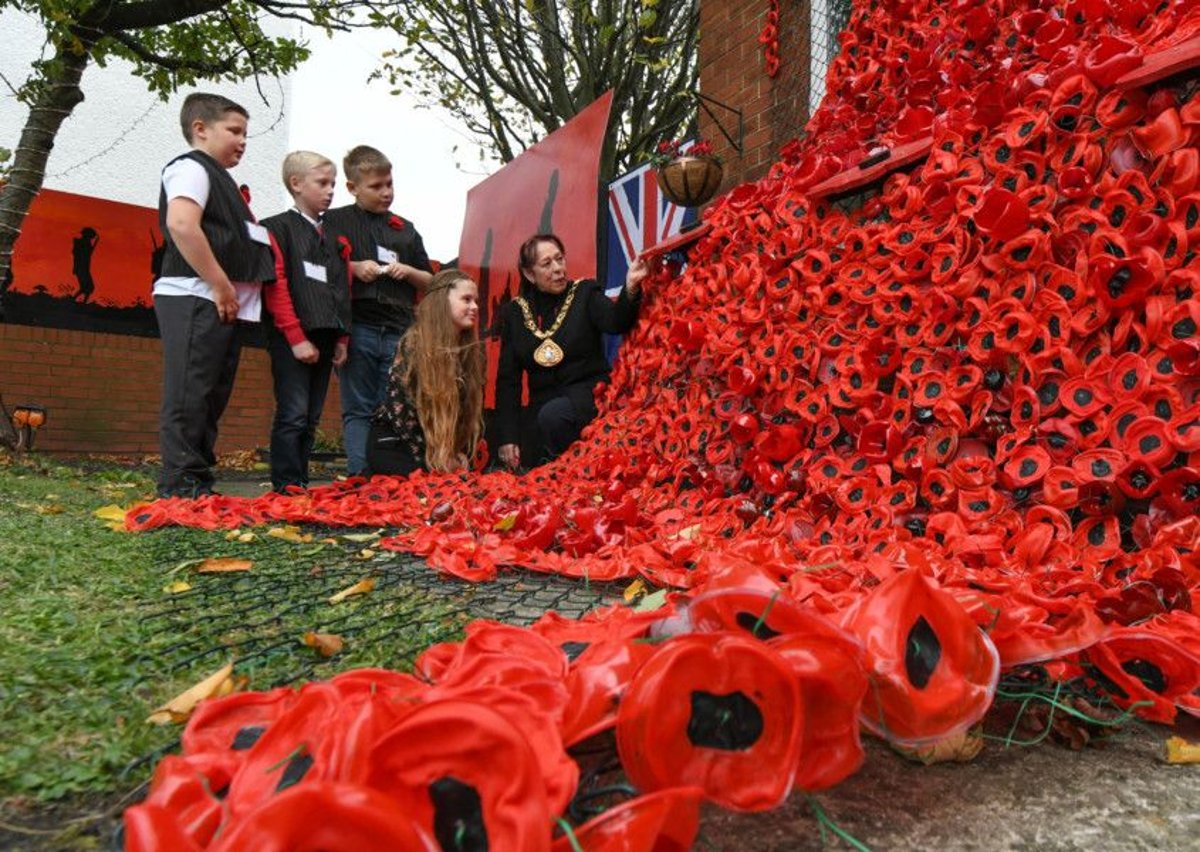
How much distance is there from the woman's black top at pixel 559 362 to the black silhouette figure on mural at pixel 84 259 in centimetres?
579

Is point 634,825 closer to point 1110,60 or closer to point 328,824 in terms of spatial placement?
point 328,824

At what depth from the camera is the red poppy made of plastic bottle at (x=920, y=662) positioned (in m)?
0.80

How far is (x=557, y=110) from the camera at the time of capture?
31.4 ft

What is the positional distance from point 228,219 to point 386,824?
11.5ft

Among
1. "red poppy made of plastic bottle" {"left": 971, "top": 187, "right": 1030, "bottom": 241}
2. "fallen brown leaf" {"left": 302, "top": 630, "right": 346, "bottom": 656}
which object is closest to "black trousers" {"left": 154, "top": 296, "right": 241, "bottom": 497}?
"fallen brown leaf" {"left": 302, "top": 630, "right": 346, "bottom": 656}

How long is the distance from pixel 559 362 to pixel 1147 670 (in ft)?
11.0

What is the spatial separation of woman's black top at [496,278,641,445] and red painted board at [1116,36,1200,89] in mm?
2465

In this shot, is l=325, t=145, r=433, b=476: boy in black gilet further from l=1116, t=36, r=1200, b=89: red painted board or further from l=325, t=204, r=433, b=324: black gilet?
l=1116, t=36, r=1200, b=89: red painted board

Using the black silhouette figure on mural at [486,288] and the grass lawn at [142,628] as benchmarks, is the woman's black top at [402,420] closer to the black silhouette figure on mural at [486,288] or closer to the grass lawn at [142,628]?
the grass lawn at [142,628]

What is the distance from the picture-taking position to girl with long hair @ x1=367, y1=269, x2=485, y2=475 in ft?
13.1

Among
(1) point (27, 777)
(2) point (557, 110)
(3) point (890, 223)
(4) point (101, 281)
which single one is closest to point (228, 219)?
(3) point (890, 223)

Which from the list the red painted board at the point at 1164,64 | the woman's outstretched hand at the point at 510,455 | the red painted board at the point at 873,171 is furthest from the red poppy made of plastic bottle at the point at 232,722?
the woman's outstretched hand at the point at 510,455

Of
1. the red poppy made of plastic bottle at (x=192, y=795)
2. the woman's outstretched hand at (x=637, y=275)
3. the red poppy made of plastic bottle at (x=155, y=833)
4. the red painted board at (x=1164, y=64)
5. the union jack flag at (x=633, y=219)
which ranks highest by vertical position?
the union jack flag at (x=633, y=219)

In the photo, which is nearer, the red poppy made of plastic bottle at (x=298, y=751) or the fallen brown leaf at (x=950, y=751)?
the red poppy made of plastic bottle at (x=298, y=751)
